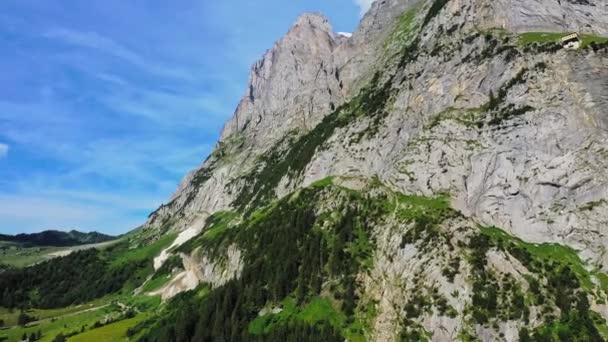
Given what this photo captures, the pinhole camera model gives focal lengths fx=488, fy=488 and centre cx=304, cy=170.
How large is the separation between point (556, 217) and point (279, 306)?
70696mm

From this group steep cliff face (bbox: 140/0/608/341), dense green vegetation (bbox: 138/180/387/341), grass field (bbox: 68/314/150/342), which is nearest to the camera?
steep cliff face (bbox: 140/0/608/341)

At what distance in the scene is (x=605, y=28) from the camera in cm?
14962

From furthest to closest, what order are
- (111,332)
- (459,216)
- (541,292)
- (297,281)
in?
1. (111,332)
2. (297,281)
3. (459,216)
4. (541,292)

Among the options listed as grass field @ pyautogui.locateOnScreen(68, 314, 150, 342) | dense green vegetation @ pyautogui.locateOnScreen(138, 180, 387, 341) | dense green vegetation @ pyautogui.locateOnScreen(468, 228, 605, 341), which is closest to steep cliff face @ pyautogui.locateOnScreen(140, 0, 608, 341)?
dense green vegetation @ pyautogui.locateOnScreen(468, 228, 605, 341)

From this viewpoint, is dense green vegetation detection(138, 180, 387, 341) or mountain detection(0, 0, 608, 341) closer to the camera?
mountain detection(0, 0, 608, 341)

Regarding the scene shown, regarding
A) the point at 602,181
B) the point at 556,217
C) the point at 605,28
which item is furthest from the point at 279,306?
the point at 605,28

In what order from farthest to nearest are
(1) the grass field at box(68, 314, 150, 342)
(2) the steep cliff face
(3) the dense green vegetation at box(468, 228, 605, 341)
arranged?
1. (1) the grass field at box(68, 314, 150, 342)
2. (2) the steep cliff face
3. (3) the dense green vegetation at box(468, 228, 605, 341)

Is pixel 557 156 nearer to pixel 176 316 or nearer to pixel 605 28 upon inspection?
pixel 605 28

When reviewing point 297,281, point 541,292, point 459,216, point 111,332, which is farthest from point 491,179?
point 111,332

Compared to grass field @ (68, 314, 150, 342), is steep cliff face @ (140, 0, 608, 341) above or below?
above

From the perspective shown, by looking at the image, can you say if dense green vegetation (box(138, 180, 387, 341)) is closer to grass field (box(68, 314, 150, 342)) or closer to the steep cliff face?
the steep cliff face

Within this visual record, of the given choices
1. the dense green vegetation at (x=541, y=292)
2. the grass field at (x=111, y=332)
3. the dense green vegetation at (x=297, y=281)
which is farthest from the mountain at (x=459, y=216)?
the grass field at (x=111, y=332)

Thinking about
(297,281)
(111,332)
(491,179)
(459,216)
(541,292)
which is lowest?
(111,332)

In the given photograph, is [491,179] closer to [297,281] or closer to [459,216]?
[459,216]
